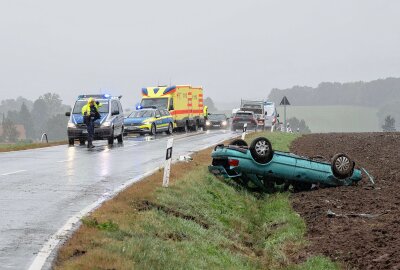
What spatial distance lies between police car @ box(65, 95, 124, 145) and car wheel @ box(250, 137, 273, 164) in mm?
14161

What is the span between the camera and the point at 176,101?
43.6 metres

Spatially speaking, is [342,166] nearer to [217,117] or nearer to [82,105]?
[82,105]

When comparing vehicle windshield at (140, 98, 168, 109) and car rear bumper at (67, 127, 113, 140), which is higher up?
vehicle windshield at (140, 98, 168, 109)

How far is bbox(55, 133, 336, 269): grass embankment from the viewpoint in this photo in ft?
24.3

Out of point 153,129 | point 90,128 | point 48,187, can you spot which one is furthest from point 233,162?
point 153,129

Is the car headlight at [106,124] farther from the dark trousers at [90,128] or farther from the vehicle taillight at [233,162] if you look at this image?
the vehicle taillight at [233,162]

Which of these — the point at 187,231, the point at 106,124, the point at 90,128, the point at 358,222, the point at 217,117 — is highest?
the point at 106,124

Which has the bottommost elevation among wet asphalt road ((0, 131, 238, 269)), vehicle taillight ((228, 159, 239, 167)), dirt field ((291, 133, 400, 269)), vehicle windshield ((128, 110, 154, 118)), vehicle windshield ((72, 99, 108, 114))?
dirt field ((291, 133, 400, 269))

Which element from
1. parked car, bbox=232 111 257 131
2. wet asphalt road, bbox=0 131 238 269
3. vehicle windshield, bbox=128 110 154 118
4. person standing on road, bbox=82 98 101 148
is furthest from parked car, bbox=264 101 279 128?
wet asphalt road, bbox=0 131 238 269

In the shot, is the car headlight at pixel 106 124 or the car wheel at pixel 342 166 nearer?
the car wheel at pixel 342 166

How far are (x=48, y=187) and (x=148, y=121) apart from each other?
24.3 metres

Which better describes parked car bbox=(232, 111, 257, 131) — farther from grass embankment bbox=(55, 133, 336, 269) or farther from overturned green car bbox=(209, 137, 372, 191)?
grass embankment bbox=(55, 133, 336, 269)

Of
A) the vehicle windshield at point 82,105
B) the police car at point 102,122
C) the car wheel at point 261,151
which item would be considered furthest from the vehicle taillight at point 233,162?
the vehicle windshield at point 82,105

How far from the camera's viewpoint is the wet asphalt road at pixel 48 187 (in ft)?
25.9
